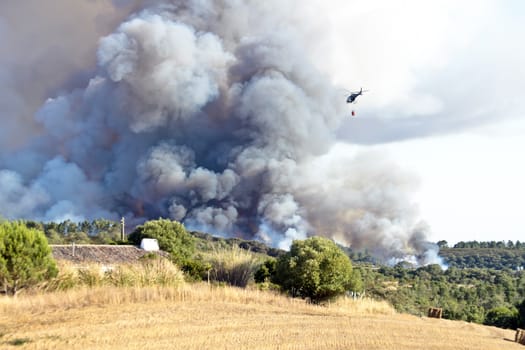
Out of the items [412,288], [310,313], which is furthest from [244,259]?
[412,288]

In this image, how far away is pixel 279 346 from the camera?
8.75 metres

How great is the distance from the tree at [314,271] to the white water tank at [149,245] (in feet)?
69.5

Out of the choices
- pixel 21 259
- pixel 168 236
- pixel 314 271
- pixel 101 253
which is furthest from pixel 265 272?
pixel 168 236

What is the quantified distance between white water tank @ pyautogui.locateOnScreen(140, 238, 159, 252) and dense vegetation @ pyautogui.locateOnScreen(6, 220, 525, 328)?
2.62 metres

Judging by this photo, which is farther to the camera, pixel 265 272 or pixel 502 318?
pixel 502 318

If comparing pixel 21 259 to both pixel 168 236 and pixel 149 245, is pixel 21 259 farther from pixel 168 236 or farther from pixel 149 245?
pixel 168 236

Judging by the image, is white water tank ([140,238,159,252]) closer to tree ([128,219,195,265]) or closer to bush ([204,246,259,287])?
tree ([128,219,195,265])

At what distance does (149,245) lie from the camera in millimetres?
40656

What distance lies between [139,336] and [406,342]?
14.3 feet

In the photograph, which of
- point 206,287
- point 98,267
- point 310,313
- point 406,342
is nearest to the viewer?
point 406,342

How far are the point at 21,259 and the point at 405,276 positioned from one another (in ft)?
192

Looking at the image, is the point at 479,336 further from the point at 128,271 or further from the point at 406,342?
the point at 128,271

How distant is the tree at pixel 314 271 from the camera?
61.9 ft

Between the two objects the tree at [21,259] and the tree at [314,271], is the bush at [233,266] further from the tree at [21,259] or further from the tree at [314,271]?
the tree at [21,259]
